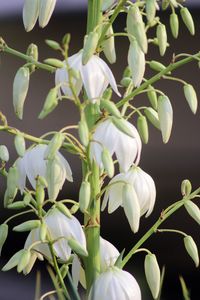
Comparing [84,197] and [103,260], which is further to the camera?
[103,260]

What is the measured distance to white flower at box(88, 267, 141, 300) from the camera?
114 cm

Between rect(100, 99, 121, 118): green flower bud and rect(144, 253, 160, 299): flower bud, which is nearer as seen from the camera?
rect(100, 99, 121, 118): green flower bud

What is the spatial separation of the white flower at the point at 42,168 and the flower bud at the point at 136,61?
0.14 m

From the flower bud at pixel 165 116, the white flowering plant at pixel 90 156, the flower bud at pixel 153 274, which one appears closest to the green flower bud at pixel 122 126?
the white flowering plant at pixel 90 156

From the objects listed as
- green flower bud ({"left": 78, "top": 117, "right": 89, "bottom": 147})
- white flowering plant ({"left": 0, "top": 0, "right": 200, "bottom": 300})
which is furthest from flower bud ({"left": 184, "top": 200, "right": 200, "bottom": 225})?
green flower bud ({"left": 78, "top": 117, "right": 89, "bottom": 147})

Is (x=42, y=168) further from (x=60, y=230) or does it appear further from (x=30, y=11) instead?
(x=30, y=11)

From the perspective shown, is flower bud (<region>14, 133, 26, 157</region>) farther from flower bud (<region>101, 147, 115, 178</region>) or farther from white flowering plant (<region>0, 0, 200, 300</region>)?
flower bud (<region>101, 147, 115, 178</region>)

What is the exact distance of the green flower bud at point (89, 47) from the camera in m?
1.08

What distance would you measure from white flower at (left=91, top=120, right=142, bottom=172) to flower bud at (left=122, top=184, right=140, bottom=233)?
0.11 ft

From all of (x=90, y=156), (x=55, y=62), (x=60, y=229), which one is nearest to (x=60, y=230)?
(x=60, y=229)

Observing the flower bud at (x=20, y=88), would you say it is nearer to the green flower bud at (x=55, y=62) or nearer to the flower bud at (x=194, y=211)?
the green flower bud at (x=55, y=62)

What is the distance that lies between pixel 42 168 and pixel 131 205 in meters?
0.12

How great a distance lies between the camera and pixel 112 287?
45.0 inches

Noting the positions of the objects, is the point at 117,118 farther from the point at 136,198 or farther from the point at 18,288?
the point at 18,288
